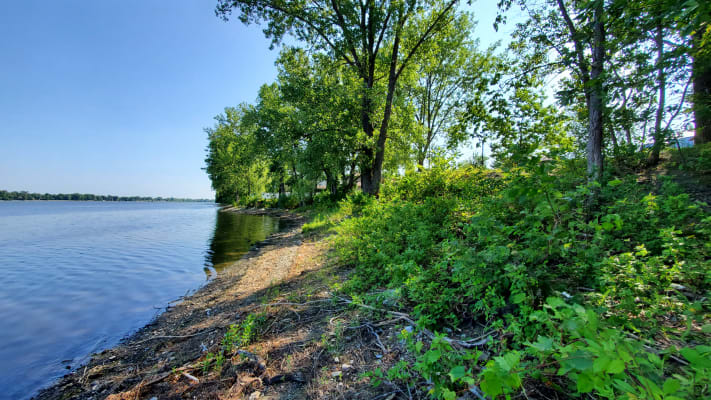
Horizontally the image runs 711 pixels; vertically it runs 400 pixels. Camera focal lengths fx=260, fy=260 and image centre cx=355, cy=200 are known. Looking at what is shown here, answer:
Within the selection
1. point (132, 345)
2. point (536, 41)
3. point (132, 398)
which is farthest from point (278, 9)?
point (132, 398)

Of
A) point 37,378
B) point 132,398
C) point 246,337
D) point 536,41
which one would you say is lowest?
point 37,378

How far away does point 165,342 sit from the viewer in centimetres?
473

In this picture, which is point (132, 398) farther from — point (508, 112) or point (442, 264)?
point (508, 112)

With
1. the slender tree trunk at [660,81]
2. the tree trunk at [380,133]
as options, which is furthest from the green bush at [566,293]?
the tree trunk at [380,133]

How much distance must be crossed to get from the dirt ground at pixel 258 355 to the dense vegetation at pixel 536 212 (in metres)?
0.50

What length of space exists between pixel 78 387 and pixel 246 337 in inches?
105

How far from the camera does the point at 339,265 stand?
686 centimetres

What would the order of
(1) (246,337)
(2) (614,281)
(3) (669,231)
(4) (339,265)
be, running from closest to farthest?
(2) (614,281) → (3) (669,231) → (1) (246,337) → (4) (339,265)

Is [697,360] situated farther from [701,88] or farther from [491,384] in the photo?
[701,88]

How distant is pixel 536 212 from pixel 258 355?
3604mm

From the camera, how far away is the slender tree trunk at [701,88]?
3.93 metres

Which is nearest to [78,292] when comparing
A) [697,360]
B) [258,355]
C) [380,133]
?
[258,355]

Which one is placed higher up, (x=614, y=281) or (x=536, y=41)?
(x=536, y=41)

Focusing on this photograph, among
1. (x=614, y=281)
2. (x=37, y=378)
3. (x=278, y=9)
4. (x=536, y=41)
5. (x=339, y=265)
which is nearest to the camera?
(x=614, y=281)
